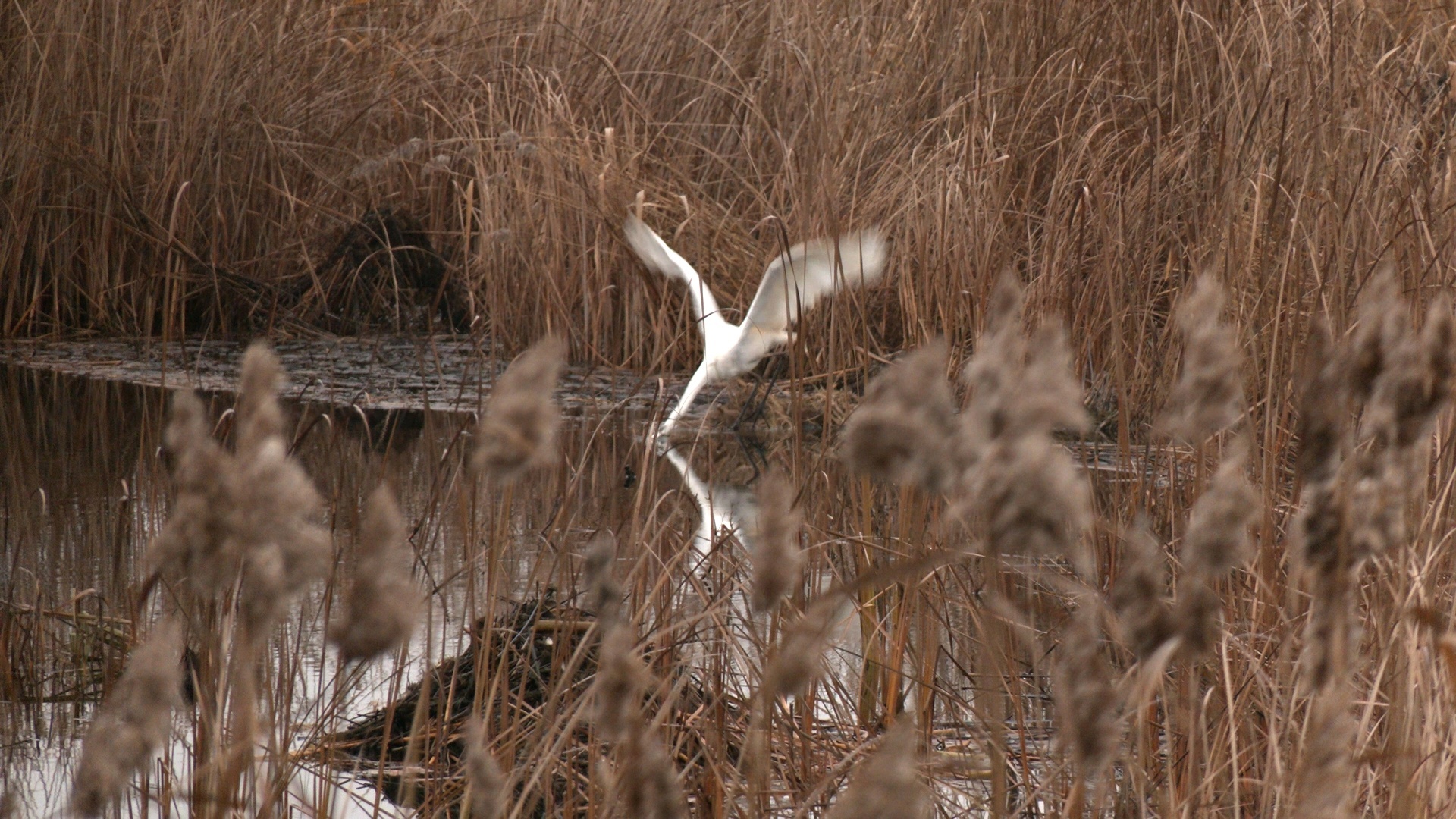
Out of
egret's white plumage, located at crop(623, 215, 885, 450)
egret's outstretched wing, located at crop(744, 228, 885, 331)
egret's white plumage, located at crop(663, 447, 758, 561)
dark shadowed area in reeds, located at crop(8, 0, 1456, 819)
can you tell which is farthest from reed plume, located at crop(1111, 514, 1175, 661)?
egret's white plumage, located at crop(623, 215, 885, 450)

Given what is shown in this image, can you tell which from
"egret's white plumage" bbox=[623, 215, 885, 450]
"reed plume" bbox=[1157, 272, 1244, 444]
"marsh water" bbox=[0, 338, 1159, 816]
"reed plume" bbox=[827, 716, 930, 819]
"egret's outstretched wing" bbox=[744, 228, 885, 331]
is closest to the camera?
"reed plume" bbox=[827, 716, 930, 819]

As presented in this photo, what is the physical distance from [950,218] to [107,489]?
2.41 metres

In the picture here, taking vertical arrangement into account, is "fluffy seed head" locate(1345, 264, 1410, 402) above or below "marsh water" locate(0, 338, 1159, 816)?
above

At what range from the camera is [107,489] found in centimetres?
406

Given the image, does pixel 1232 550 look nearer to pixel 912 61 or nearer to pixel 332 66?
pixel 912 61

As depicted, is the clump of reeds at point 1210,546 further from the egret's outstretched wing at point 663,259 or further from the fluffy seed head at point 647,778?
the egret's outstretched wing at point 663,259

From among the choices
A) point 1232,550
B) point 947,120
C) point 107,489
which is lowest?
point 107,489

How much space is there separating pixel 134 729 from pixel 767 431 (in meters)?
4.93

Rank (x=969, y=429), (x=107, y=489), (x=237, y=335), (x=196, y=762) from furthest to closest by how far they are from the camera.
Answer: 1. (x=237, y=335)
2. (x=107, y=489)
3. (x=196, y=762)
4. (x=969, y=429)

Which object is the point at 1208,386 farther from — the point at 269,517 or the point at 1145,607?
the point at 269,517

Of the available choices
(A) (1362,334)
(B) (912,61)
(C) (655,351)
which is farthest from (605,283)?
(A) (1362,334)

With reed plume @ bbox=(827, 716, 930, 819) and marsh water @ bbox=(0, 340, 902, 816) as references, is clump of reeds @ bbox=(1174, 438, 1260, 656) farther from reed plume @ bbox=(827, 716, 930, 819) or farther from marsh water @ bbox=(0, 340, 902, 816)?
marsh water @ bbox=(0, 340, 902, 816)

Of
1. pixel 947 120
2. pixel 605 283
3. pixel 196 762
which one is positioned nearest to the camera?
pixel 196 762

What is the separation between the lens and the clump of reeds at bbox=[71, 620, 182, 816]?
0.69 m
